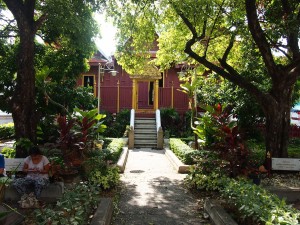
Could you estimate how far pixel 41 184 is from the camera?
7023 mm

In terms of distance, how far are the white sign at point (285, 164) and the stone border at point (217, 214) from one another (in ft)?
10.6

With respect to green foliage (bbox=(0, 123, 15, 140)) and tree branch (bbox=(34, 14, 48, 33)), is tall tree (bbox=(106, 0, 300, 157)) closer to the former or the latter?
tree branch (bbox=(34, 14, 48, 33))

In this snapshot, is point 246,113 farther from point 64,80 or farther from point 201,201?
point 201,201

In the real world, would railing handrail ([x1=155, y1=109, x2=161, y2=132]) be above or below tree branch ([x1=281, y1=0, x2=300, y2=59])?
below

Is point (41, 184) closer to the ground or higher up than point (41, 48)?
closer to the ground

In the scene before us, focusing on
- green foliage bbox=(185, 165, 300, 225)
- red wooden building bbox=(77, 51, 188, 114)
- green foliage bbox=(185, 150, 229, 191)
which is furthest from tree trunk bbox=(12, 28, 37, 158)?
red wooden building bbox=(77, 51, 188, 114)

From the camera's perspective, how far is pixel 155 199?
821 centimetres

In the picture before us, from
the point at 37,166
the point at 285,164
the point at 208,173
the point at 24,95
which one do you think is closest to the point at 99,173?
the point at 37,166

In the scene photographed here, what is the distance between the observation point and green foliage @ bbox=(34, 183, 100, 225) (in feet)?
16.4

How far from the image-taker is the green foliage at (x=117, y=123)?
20844mm

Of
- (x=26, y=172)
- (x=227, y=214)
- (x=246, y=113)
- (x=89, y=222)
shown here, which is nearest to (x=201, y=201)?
(x=227, y=214)

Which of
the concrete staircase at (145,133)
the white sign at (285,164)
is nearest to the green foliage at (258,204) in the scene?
the white sign at (285,164)

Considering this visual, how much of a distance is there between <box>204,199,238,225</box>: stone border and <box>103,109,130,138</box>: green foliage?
1410 centimetres

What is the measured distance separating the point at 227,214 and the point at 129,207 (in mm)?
2300
